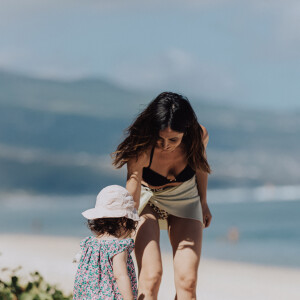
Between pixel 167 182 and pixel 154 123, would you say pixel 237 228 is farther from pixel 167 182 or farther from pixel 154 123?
pixel 154 123

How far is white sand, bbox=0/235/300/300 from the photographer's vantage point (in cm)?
809

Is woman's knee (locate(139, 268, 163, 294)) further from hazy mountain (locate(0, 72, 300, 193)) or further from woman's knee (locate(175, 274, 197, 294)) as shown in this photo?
hazy mountain (locate(0, 72, 300, 193))

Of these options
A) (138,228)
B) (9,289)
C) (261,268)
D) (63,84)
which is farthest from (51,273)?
(63,84)

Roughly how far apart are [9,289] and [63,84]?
52790mm

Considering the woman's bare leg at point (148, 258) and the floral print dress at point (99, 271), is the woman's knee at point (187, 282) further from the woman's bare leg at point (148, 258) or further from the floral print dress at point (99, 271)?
the floral print dress at point (99, 271)

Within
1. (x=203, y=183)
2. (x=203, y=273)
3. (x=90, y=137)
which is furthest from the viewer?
(x=90, y=137)

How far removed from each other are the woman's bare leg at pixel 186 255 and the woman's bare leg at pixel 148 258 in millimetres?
145

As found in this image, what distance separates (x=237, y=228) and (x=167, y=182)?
14.5 meters

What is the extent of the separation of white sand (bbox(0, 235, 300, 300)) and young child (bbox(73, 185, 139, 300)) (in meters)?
2.75

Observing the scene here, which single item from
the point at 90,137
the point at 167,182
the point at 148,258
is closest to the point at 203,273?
the point at 167,182

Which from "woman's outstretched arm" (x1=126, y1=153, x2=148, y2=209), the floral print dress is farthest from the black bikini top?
the floral print dress

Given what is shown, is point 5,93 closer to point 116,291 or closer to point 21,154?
point 21,154

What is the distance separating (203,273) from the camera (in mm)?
11086

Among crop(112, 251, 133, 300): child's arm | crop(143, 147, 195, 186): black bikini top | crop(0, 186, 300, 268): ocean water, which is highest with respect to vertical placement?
crop(0, 186, 300, 268): ocean water
